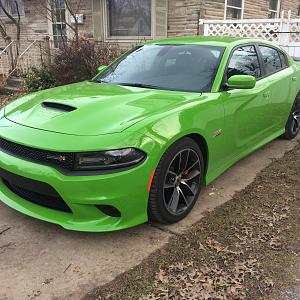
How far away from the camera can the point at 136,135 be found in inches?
114

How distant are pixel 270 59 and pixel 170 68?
1.68 metres

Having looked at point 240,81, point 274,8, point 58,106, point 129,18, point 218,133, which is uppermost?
point 274,8

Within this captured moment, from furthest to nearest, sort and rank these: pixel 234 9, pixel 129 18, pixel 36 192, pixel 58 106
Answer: pixel 234 9 < pixel 129 18 < pixel 58 106 < pixel 36 192

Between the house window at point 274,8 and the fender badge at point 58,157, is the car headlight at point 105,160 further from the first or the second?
the house window at point 274,8

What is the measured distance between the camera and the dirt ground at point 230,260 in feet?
8.46

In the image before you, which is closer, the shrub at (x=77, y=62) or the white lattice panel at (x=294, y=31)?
the shrub at (x=77, y=62)

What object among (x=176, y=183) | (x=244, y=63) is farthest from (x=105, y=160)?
(x=244, y=63)

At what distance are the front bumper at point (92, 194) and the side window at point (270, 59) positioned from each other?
108 inches

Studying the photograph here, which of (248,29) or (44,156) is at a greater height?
(248,29)

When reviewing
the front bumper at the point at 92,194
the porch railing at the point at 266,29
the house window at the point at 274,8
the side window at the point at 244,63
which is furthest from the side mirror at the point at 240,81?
the house window at the point at 274,8

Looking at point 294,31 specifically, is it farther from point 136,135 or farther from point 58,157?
point 58,157

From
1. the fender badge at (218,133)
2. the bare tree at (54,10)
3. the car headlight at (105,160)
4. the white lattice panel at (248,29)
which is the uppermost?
the bare tree at (54,10)

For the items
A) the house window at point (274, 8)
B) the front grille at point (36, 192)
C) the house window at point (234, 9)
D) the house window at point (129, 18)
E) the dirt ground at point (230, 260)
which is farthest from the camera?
the house window at point (274, 8)

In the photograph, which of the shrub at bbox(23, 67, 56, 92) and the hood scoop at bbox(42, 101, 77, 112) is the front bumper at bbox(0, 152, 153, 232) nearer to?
the hood scoop at bbox(42, 101, 77, 112)
